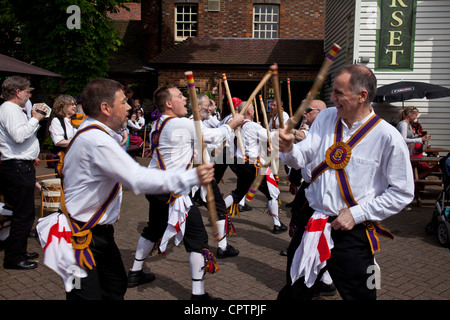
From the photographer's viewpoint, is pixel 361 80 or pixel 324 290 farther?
pixel 324 290

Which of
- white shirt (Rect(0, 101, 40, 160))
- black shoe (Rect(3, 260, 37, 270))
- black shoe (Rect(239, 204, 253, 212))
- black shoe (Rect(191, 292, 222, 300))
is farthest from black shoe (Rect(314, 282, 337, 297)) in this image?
black shoe (Rect(239, 204, 253, 212))

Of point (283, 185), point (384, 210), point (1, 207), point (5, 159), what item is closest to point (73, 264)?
point (384, 210)

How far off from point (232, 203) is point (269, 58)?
40.5 ft

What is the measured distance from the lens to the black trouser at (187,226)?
384 cm

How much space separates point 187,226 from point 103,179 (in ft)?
4.82

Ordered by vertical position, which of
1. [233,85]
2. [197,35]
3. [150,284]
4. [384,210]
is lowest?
[150,284]

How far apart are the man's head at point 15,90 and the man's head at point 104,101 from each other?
2222 millimetres

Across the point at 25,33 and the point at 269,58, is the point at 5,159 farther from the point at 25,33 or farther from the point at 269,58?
the point at 269,58

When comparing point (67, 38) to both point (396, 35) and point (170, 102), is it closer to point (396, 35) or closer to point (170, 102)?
point (396, 35)

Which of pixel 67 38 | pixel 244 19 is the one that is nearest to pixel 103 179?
pixel 67 38

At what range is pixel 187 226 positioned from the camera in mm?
3863

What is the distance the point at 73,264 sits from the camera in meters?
2.53

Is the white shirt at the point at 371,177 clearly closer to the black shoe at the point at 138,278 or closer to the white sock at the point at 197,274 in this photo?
the white sock at the point at 197,274
